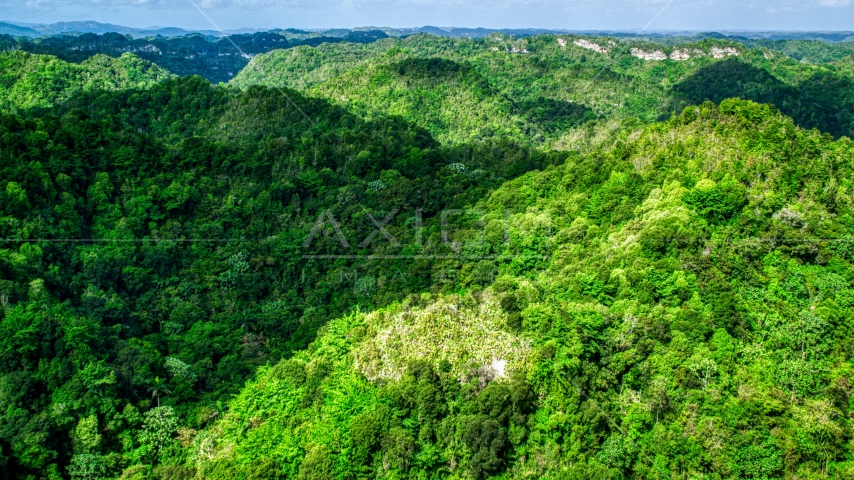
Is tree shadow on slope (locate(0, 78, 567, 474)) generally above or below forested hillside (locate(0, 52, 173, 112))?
below

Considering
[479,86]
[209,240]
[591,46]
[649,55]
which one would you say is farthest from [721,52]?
[209,240]

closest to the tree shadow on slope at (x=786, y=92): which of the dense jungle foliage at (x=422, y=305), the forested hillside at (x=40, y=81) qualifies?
the dense jungle foliage at (x=422, y=305)

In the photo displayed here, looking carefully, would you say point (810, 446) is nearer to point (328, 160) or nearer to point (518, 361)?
point (518, 361)

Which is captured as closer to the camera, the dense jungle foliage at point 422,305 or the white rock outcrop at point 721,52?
the dense jungle foliage at point 422,305

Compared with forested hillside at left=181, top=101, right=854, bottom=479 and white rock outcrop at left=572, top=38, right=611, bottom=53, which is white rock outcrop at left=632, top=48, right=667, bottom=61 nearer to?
white rock outcrop at left=572, top=38, right=611, bottom=53

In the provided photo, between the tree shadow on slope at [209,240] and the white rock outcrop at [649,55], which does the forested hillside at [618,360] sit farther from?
the white rock outcrop at [649,55]

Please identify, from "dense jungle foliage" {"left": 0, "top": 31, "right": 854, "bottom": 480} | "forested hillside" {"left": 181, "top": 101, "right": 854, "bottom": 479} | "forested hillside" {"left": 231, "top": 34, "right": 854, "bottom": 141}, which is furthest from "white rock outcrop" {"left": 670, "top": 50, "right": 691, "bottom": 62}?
"forested hillside" {"left": 181, "top": 101, "right": 854, "bottom": 479}
